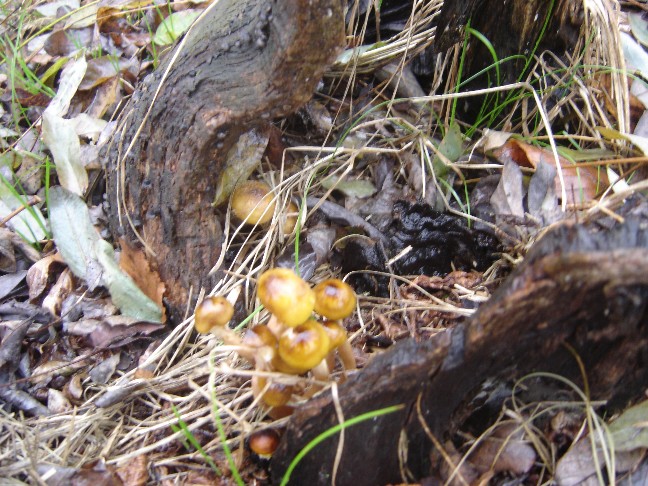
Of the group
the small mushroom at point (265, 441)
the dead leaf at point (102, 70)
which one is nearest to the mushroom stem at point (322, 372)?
the small mushroom at point (265, 441)

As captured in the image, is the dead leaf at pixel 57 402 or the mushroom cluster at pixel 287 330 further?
the dead leaf at pixel 57 402

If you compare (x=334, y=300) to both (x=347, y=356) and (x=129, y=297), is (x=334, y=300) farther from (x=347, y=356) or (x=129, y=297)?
(x=129, y=297)

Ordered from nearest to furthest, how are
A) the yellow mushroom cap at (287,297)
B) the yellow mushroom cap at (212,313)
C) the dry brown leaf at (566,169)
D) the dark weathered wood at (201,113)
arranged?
the yellow mushroom cap at (287,297), the yellow mushroom cap at (212,313), the dark weathered wood at (201,113), the dry brown leaf at (566,169)

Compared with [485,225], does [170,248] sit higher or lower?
higher

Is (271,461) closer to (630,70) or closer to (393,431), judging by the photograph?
(393,431)

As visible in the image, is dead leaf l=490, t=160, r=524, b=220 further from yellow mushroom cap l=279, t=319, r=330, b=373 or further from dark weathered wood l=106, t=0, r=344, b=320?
yellow mushroom cap l=279, t=319, r=330, b=373

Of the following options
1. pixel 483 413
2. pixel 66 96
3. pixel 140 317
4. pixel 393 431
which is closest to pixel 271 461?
pixel 393 431

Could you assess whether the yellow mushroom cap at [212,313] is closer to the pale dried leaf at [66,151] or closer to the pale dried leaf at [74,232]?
the pale dried leaf at [74,232]
